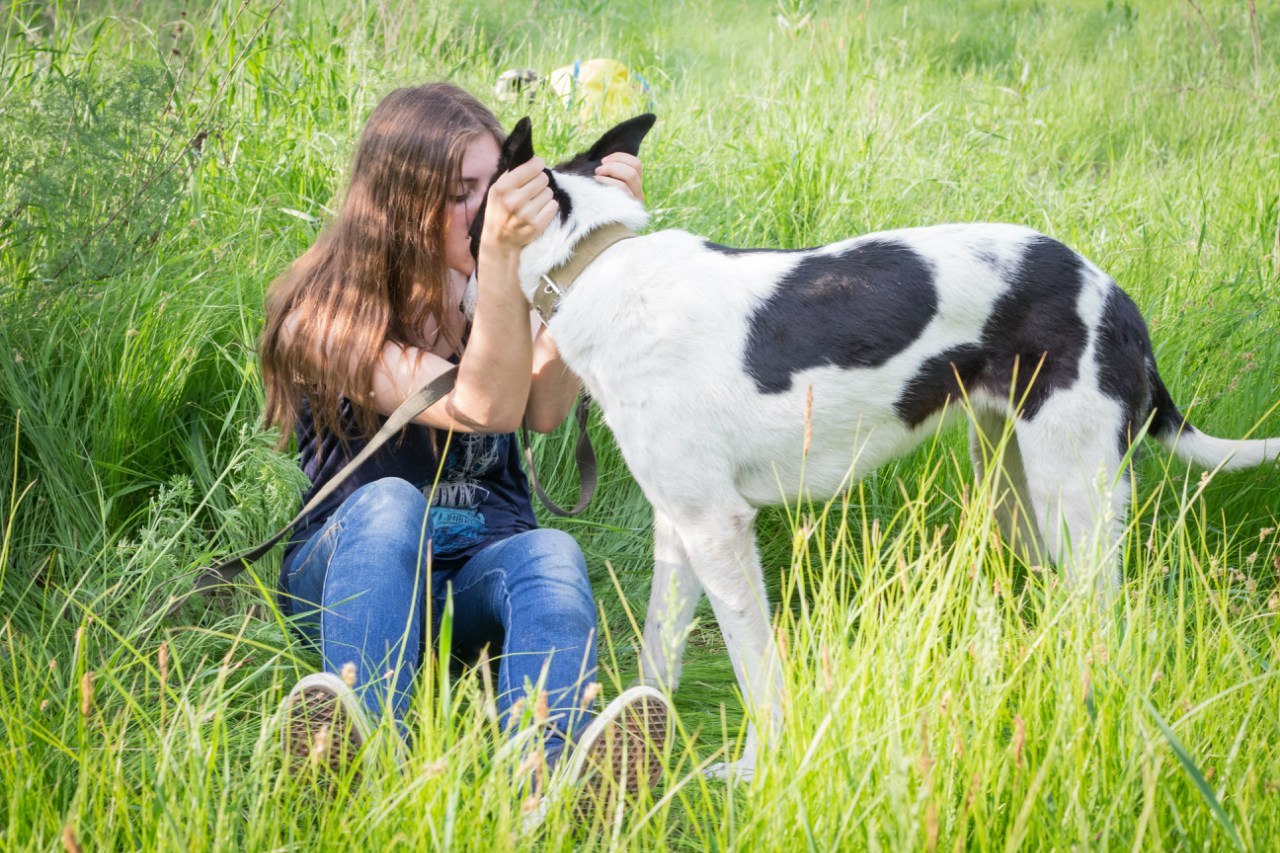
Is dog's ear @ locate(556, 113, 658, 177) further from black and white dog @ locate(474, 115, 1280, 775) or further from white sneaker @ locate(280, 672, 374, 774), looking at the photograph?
white sneaker @ locate(280, 672, 374, 774)

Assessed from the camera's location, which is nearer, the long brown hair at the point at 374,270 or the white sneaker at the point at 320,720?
the white sneaker at the point at 320,720

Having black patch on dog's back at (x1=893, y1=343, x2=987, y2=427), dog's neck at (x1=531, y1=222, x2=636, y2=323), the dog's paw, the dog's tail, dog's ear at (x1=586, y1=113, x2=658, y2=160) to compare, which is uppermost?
dog's ear at (x1=586, y1=113, x2=658, y2=160)

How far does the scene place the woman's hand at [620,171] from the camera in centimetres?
236

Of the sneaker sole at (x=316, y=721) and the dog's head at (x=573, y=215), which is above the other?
the dog's head at (x=573, y=215)

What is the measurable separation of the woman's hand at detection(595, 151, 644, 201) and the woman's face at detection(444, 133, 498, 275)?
25cm

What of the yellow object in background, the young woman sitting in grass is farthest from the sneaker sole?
the yellow object in background

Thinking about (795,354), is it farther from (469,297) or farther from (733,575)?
(469,297)

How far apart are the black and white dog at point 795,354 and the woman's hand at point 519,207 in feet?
0.23

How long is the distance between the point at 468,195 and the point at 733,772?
4.92 feet

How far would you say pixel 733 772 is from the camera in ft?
5.14

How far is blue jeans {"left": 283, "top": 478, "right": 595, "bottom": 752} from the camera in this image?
6.82 ft

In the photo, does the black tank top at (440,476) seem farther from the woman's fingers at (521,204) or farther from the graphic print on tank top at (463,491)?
the woman's fingers at (521,204)

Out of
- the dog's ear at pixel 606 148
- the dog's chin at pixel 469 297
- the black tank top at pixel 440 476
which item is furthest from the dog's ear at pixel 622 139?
the black tank top at pixel 440 476

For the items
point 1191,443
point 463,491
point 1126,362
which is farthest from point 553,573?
point 1191,443
